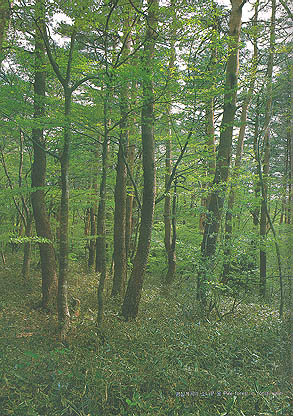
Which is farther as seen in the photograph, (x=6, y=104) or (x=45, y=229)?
(x=45, y=229)

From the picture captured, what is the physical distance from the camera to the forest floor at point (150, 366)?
331 centimetres

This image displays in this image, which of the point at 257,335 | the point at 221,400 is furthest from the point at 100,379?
the point at 257,335

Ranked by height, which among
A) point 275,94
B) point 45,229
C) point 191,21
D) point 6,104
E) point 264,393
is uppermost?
point 191,21

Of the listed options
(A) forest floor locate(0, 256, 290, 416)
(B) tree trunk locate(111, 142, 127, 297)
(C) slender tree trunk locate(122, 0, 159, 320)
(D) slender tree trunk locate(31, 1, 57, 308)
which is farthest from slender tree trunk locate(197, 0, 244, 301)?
(D) slender tree trunk locate(31, 1, 57, 308)

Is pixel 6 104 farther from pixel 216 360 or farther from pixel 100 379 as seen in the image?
pixel 216 360

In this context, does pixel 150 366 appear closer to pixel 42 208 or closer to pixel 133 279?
pixel 133 279

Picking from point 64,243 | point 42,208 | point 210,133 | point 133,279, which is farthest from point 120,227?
point 210,133

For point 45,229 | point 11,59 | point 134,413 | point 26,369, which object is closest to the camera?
point 134,413

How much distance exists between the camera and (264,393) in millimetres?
3385

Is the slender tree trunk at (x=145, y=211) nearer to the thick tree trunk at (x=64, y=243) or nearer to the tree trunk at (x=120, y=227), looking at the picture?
the thick tree trunk at (x=64, y=243)

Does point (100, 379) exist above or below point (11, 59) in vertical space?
below

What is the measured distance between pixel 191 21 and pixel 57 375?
20.1ft

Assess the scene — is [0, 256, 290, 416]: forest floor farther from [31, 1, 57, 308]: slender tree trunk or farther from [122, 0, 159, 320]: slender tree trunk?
[31, 1, 57, 308]: slender tree trunk

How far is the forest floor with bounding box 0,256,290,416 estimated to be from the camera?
3311mm
